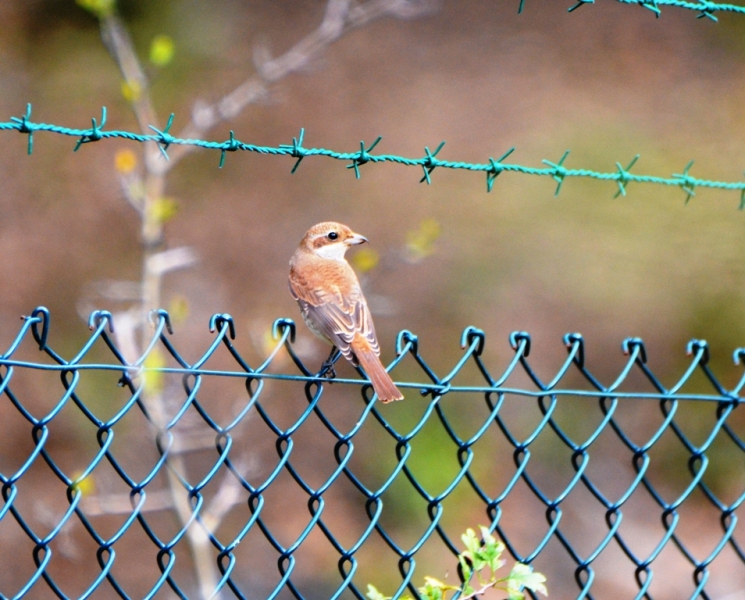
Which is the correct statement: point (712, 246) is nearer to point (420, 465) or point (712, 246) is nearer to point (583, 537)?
point (583, 537)

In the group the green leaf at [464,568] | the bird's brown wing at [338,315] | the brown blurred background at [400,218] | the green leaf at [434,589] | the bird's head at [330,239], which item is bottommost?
the green leaf at [434,589]

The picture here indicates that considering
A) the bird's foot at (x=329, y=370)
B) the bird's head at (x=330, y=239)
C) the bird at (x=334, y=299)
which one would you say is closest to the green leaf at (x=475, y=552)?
the bird at (x=334, y=299)

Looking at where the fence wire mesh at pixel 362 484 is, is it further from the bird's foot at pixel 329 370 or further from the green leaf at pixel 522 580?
the green leaf at pixel 522 580

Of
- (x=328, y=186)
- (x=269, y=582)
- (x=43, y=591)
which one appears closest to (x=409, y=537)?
(x=269, y=582)

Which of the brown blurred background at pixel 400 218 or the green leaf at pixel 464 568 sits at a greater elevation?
the brown blurred background at pixel 400 218

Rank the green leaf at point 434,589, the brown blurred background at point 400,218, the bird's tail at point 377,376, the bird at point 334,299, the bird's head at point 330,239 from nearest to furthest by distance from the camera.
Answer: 1. the green leaf at point 434,589
2. the bird's tail at point 377,376
3. the bird at point 334,299
4. the bird's head at point 330,239
5. the brown blurred background at point 400,218

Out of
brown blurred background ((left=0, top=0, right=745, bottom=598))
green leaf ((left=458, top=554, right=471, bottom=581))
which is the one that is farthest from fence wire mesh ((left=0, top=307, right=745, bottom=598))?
green leaf ((left=458, top=554, right=471, bottom=581))

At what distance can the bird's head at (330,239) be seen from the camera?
170 inches

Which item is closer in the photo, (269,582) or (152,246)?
(152,246)

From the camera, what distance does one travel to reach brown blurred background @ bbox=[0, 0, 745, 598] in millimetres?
7008

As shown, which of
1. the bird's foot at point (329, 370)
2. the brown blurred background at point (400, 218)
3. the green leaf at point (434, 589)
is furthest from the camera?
the brown blurred background at point (400, 218)

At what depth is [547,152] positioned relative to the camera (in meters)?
8.52

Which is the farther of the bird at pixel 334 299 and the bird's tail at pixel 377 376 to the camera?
the bird at pixel 334 299

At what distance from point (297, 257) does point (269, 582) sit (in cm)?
265
